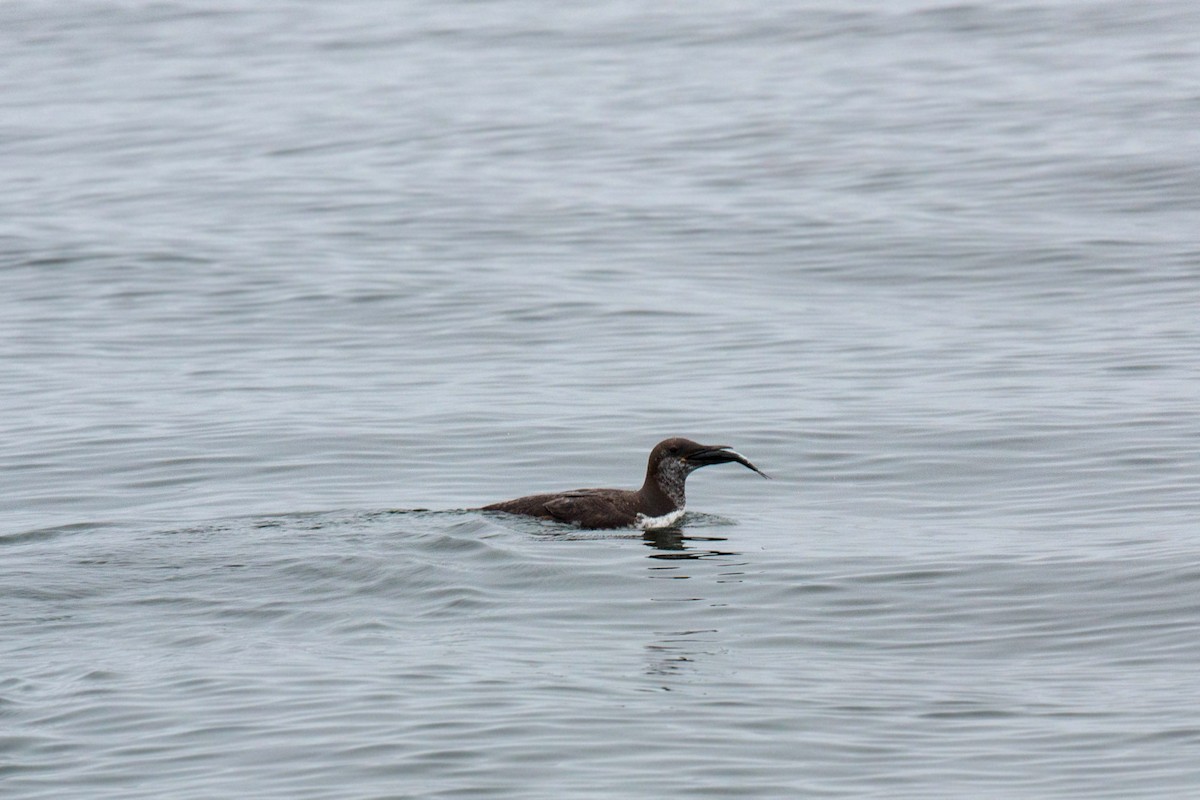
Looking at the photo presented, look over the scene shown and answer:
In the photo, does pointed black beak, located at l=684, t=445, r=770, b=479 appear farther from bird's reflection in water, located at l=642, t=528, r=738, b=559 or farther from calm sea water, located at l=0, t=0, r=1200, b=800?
bird's reflection in water, located at l=642, t=528, r=738, b=559

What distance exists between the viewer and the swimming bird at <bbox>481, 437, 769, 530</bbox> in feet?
50.5

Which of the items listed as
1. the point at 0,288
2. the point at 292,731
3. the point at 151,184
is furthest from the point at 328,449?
the point at 151,184

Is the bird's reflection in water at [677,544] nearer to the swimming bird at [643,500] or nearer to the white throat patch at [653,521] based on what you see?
the white throat patch at [653,521]

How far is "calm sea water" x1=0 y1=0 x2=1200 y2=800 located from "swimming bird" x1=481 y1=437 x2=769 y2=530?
0.34 m

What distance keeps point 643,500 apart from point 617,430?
141 inches

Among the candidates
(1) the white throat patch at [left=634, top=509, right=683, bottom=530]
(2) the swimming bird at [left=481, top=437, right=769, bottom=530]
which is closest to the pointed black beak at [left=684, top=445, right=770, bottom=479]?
(2) the swimming bird at [left=481, top=437, right=769, bottom=530]

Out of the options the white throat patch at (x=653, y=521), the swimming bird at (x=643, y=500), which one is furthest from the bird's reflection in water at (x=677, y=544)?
the swimming bird at (x=643, y=500)

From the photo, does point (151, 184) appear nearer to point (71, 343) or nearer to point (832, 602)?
point (71, 343)

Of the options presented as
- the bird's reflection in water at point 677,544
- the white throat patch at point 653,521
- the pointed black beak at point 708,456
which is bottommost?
the bird's reflection in water at point 677,544

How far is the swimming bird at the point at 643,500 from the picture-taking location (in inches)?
606

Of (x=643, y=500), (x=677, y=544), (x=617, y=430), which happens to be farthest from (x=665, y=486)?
(x=617, y=430)

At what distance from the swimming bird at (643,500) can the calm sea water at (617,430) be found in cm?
34

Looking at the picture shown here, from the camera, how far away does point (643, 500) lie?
51.8 ft

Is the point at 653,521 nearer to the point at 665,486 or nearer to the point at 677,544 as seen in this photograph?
the point at 665,486
